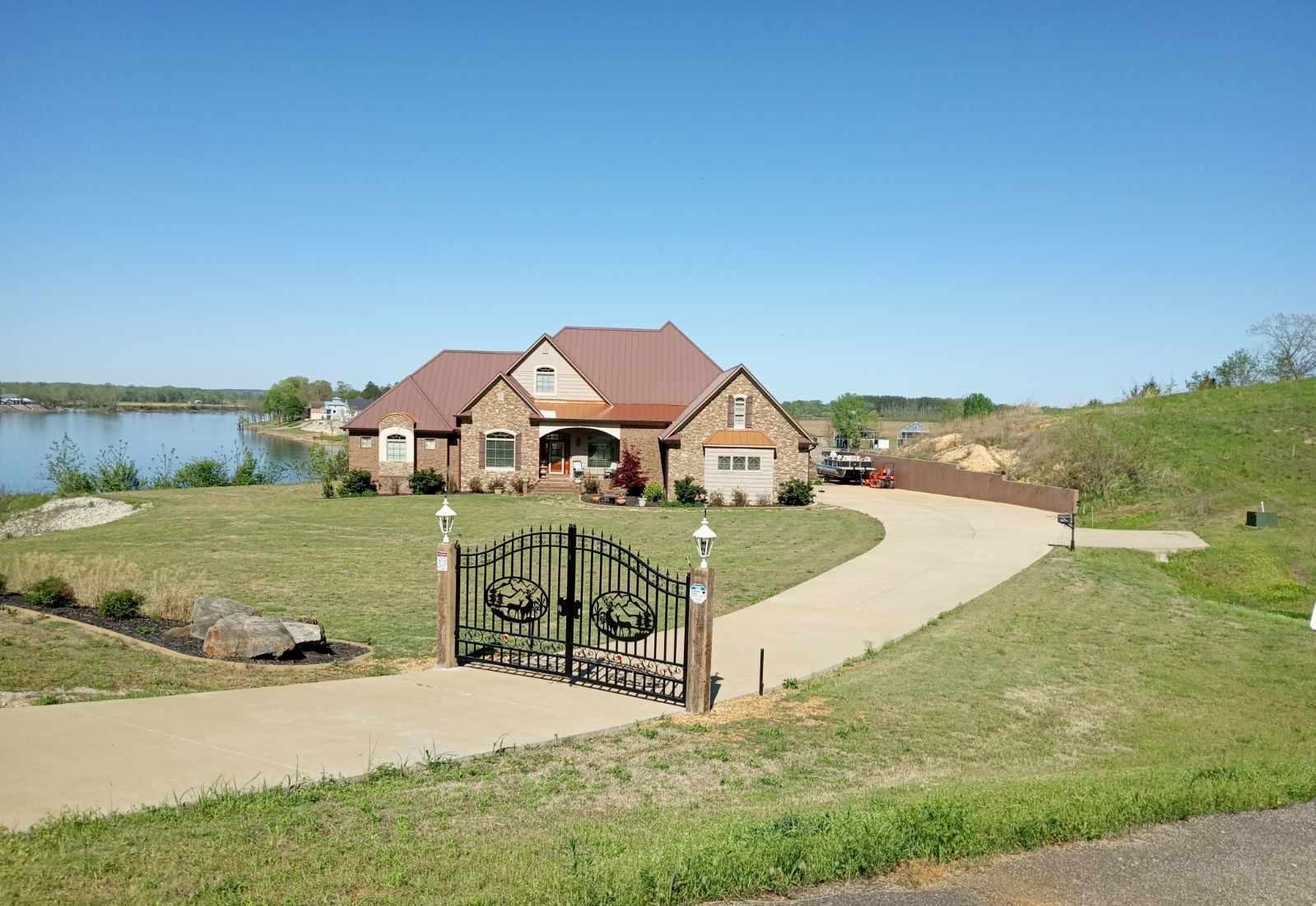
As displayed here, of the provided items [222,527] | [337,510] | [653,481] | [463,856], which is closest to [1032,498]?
[653,481]

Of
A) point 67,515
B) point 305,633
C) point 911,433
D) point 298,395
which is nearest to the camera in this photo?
point 305,633

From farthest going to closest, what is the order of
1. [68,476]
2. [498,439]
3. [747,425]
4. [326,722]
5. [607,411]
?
[607,411]
[498,439]
[68,476]
[747,425]
[326,722]

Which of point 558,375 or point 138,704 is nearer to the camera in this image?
point 138,704

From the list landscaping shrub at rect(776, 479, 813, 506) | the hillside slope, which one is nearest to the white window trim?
landscaping shrub at rect(776, 479, 813, 506)

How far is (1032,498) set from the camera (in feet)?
123

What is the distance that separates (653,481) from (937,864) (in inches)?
1333

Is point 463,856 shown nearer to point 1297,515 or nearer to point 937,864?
point 937,864

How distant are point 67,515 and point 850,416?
57.1 meters

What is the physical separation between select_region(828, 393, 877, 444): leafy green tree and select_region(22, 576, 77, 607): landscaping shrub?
62203 millimetres

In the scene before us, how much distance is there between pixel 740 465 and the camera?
126 ft

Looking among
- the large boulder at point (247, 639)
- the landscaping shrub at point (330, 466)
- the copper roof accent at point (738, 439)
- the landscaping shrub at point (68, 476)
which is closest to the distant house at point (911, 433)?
the copper roof accent at point (738, 439)

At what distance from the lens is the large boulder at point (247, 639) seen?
1250cm

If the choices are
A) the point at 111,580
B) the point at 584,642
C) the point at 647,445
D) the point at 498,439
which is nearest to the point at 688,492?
the point at 647,445

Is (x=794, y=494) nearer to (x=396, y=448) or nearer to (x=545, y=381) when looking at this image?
(x=545, y=381)
